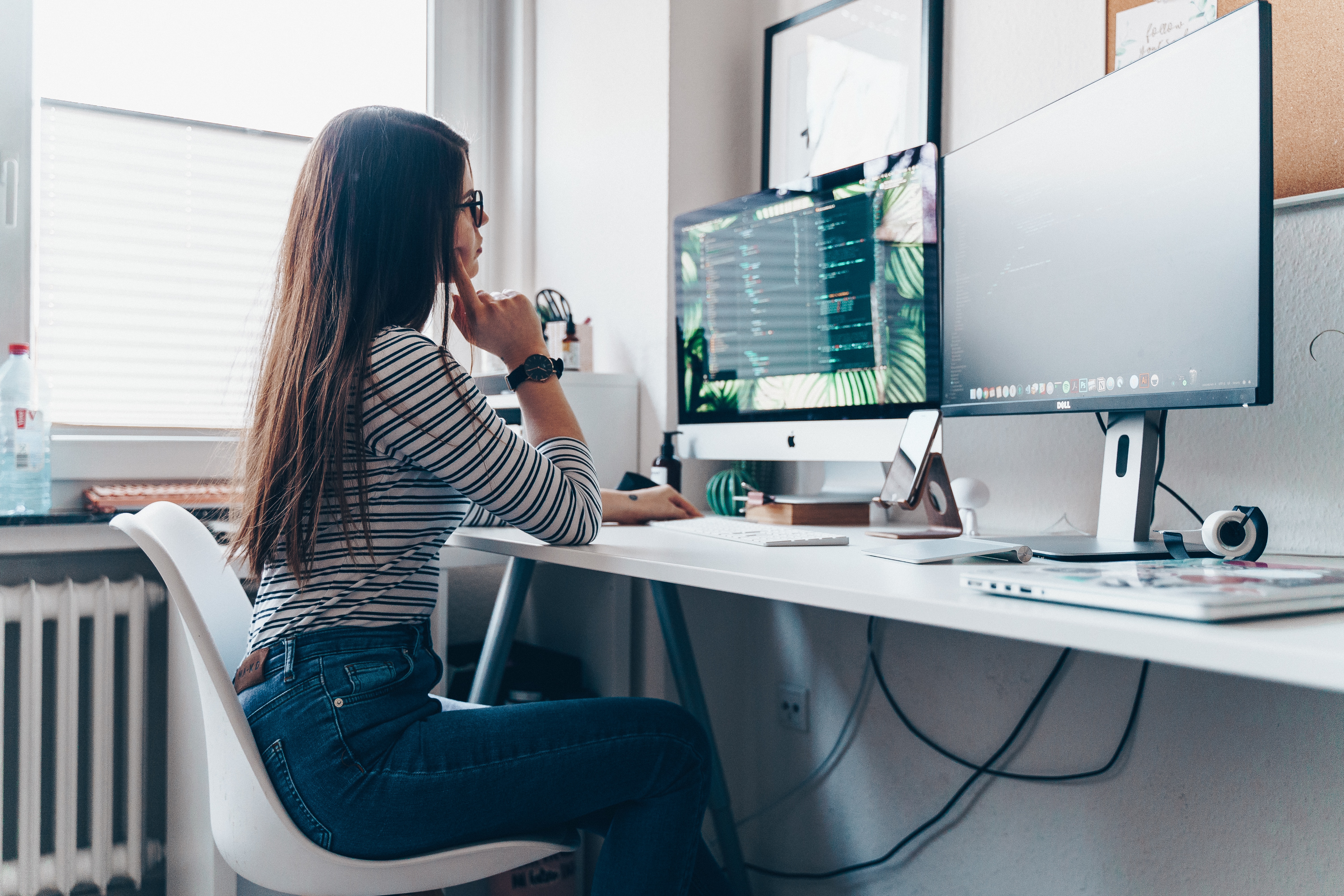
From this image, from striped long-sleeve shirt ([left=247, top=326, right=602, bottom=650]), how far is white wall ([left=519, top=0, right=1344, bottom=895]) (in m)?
0.77

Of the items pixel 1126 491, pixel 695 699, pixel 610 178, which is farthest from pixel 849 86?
pixel 695 699

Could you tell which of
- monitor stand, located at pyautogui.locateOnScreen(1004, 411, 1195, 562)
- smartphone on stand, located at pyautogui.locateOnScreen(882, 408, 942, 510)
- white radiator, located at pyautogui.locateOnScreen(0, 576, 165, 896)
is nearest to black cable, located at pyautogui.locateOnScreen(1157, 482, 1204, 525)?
monitor stand, located at pyautogui.locateOnScreen(1004, 411, 1195, 562)

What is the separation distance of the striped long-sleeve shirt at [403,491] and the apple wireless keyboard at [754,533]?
27 cm

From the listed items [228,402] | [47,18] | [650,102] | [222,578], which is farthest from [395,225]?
[47,18]

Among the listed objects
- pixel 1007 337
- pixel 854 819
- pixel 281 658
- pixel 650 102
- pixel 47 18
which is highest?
pixel 47 18

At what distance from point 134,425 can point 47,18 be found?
785mm

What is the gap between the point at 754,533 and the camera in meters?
1.21

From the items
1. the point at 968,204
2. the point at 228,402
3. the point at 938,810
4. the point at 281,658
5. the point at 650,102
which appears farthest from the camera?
the point at 228,402

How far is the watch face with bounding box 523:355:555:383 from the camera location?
1.19m

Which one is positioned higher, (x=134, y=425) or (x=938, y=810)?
(x=134, y=425)

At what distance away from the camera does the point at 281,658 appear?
95 centimetres

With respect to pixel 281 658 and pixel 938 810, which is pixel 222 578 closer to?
pixel 281 658

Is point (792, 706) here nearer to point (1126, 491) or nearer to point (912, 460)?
point (912, 460)

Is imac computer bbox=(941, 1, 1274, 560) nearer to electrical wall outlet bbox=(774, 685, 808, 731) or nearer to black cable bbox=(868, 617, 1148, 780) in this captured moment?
black cable bbox=(868, 617, 1148, 780)
